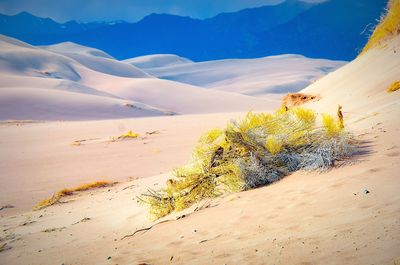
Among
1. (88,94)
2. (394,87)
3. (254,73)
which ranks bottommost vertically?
(394,87)

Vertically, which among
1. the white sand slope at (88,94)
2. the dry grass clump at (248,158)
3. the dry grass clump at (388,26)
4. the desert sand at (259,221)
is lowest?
the desert sand at (259,221)

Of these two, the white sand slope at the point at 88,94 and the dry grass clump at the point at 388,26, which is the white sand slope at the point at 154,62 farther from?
the dry grass clump at the point at 388,26

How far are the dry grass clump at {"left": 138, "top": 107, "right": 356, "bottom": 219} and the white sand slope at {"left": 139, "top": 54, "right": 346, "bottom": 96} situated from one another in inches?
3773

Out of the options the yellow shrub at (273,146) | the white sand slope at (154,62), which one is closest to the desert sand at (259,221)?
the yellow shrub at (273,146)

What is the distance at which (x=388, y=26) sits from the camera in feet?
37.9

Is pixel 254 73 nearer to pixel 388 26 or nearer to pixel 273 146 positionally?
pixel 388 26

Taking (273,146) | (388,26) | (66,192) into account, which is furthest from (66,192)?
(388,26)

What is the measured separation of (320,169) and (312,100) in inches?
314

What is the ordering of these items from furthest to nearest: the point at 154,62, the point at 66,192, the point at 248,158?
the point at 154,62
the point at 66,192
the point at 248,158

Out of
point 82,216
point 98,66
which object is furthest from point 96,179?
point 98,66

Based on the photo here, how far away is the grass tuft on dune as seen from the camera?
802 centimetres

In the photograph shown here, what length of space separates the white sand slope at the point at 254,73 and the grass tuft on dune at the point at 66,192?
3652 inches

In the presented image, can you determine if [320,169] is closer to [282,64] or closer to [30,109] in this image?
[30,109]

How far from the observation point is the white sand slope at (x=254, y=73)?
11106 centimetres
